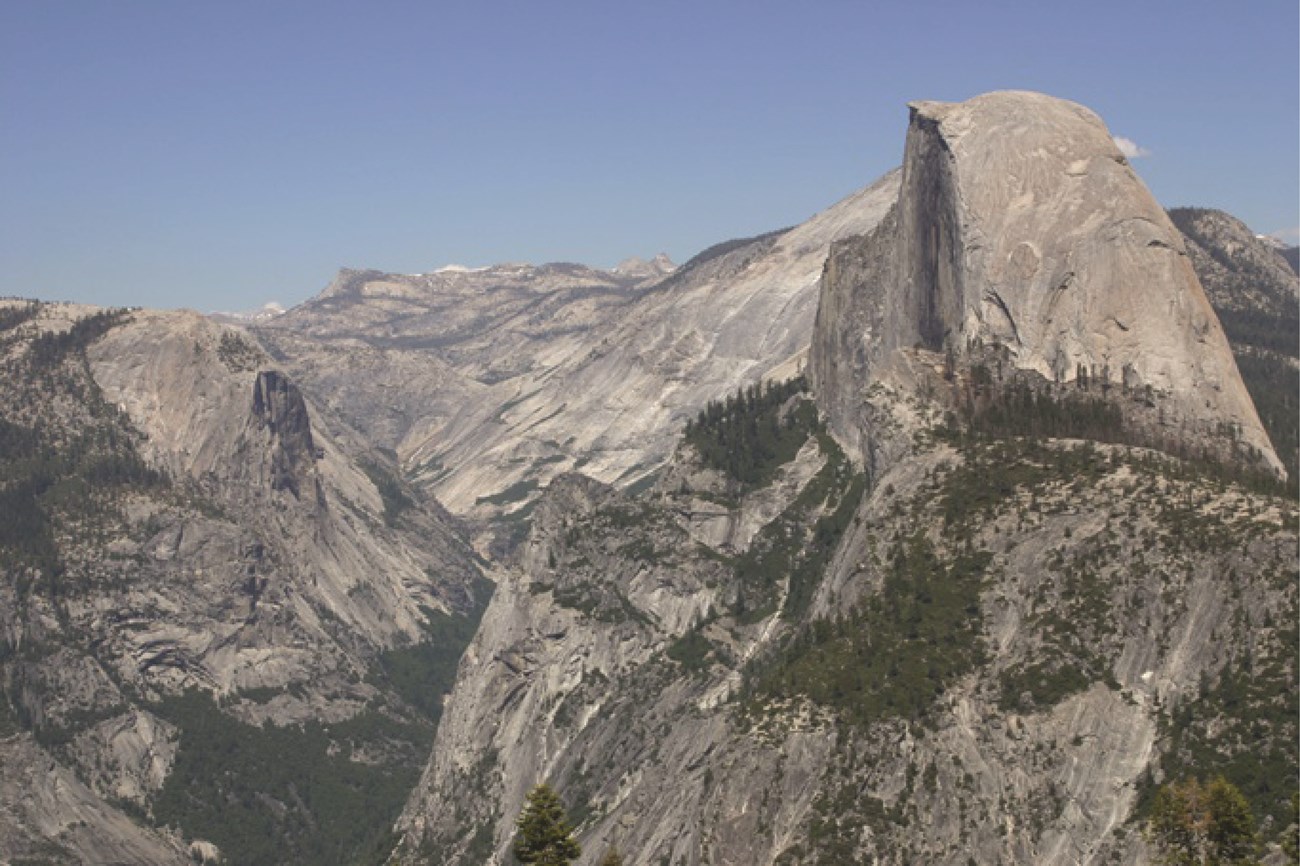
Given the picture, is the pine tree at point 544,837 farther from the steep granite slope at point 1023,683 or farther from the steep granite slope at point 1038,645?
the steep granite slope at point 1038,645

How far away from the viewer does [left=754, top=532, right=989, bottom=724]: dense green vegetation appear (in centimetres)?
15138

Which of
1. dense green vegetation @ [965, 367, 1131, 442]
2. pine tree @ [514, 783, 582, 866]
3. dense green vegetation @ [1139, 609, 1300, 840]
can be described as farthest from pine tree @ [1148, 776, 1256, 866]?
dense green vegetation @ [965, 367, 1131, 442]

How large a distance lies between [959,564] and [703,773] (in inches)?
1161

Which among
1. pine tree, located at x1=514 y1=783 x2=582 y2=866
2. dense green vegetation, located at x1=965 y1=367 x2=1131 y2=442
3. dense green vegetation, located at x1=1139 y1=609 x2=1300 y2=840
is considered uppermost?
dense green vegetation, located at x1=965 y1=367 x2=1131 y2=442

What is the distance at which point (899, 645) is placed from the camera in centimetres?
15738

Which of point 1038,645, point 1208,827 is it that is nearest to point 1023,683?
point 1038,645

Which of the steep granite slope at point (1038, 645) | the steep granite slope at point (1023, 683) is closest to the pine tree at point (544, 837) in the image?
the steep granite slope at point (1023, 683)

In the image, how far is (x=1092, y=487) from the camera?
160 m

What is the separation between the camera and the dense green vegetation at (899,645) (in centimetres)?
15138

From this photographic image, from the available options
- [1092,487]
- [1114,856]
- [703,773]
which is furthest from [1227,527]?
[703,773]

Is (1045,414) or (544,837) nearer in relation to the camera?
(544,837)

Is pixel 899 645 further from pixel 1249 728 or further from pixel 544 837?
pixel 544 837

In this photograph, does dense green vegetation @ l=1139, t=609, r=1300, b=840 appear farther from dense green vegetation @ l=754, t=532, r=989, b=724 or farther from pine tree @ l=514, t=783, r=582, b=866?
pine tree @ l=514, t=783, r=582, b=866

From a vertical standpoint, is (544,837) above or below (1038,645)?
below
